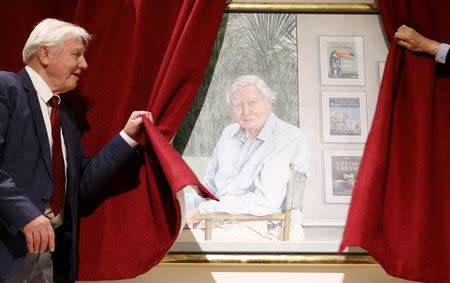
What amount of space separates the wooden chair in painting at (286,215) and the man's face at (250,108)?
243 millimetres

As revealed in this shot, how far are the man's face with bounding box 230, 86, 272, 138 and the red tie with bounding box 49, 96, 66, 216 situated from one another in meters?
0.69

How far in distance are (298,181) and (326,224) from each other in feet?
0.62

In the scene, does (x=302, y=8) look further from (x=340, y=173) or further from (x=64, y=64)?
(x=64, y=64)

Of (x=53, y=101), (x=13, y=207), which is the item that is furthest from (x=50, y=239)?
(x=53, y=101)

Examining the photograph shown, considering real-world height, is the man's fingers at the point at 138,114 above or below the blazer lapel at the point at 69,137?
above

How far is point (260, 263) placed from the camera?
206cm

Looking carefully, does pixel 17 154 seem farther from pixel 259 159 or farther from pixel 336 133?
pixel 336 133

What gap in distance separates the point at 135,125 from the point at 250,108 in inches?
19.6

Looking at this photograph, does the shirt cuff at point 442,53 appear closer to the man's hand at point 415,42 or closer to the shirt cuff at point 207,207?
the man's hand at point 415,42

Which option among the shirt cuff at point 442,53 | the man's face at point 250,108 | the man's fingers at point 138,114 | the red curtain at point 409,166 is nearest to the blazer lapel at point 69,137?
the man's fingers at point 138,114

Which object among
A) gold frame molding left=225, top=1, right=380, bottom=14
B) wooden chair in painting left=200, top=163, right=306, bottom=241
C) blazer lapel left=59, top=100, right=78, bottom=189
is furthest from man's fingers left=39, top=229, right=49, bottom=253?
gold frame molding left=225, top=1, right=380, bottom=14

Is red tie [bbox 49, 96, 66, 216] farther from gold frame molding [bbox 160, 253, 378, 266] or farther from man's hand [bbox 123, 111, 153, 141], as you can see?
gold frame molding [bbox 160, 253, 378, 266]

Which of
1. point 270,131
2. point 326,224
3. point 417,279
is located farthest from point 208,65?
point 417,279

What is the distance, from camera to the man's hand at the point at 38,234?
5.32ft
